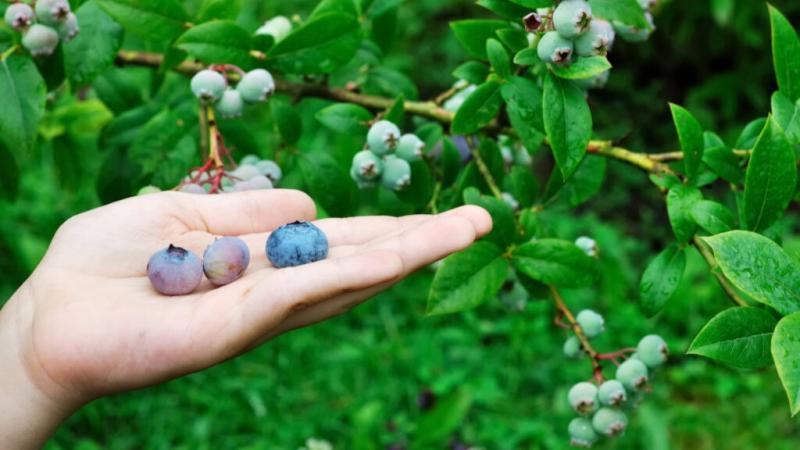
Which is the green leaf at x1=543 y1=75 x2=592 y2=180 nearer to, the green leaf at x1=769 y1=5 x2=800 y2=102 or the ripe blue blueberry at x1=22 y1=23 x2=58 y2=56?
the green leaf at x1=769 y1=5 x2=800 y2=102

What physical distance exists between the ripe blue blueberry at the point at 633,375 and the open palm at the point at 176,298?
320 millimetres

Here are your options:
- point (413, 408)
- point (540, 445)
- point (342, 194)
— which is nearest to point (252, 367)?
point (413, 408)

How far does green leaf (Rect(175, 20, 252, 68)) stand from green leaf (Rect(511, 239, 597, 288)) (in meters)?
0.49

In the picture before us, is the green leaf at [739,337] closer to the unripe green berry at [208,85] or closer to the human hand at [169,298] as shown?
the human hand at [169,298]

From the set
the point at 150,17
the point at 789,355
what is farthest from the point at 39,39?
the point at 789,355

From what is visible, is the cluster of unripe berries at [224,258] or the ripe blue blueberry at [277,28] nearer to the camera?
the cluster of unripe berries at [224,258]

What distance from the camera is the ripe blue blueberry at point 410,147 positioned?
125cm

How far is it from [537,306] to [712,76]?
1.60m

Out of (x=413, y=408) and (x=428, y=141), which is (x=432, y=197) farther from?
(x=413, y=408)

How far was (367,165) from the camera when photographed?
4.06 feet

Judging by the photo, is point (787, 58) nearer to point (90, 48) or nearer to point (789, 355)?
point (789, 355)

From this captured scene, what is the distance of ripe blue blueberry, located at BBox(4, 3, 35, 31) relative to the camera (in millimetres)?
1162

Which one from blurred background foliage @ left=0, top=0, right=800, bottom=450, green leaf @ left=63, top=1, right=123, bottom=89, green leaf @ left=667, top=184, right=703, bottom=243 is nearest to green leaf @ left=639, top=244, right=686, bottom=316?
green leaf @ left=667, top=184, right=703, bottom=243

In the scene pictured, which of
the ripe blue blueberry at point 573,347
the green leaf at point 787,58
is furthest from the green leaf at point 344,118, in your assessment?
the green leaf at point 787,58
